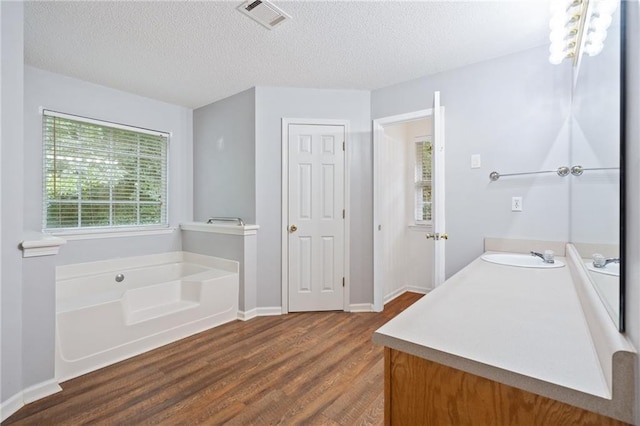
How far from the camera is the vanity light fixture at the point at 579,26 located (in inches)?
38.1

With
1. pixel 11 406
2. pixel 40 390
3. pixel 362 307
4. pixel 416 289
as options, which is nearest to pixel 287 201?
pixel 362 307

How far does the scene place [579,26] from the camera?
4.92ft

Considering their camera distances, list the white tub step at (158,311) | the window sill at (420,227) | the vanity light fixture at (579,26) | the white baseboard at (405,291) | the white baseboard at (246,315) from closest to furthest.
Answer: the vanity light fixture at (579,26) → the white tub step at (158,311) → the white baseboard at (246,315) → the white baseboard at (405,291) → the window sill at (420,227)

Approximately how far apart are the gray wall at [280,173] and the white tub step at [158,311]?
2.36 feet

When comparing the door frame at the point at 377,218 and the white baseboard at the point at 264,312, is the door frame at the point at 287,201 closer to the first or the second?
the white baseboard at the point at 264,312

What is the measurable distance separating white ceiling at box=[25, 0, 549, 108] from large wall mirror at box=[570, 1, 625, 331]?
1069mm

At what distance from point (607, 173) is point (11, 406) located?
2.86 metres

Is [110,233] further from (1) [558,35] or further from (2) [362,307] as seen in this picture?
(1) [558,35]

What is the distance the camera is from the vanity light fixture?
967mm

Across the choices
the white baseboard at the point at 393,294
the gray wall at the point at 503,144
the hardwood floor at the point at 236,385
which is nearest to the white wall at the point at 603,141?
the gray wall at the point at 503,144

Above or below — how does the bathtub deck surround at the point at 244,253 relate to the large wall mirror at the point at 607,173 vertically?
below

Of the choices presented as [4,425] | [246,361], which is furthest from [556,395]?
[4,425]

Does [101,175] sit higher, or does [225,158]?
[225,158]

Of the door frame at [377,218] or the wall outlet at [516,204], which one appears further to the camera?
the door frame at [377,218]
